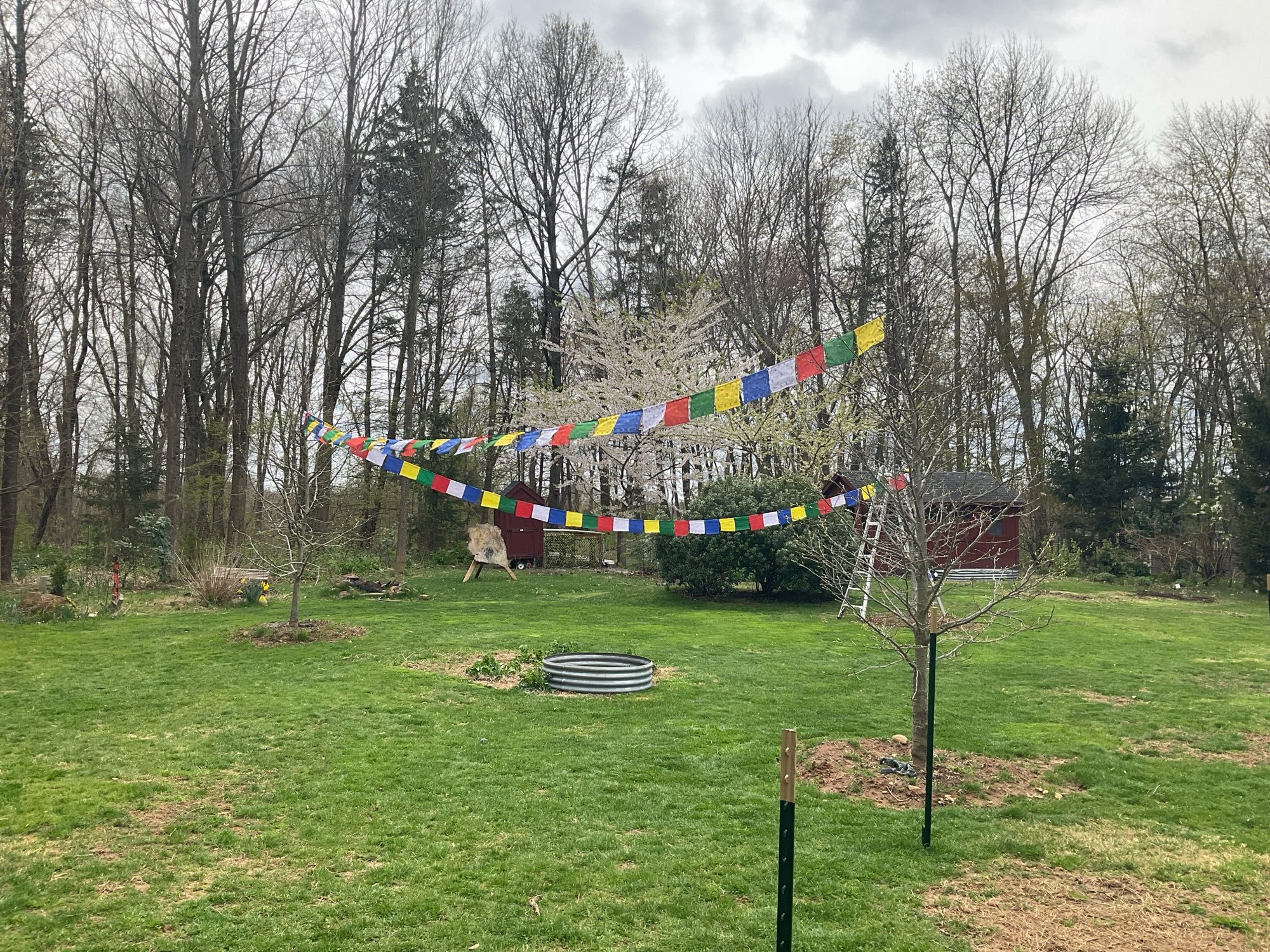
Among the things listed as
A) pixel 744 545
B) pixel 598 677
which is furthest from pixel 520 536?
pixel 598 677

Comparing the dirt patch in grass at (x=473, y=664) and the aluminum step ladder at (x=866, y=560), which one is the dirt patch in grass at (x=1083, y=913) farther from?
the dirt patch in grass at (x=473, y=664)

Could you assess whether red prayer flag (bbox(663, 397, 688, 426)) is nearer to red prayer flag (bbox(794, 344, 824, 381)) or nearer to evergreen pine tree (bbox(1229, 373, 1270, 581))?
red prayer flag (bbox(794, 344, 824, 381))

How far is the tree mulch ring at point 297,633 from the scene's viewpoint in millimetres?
9883

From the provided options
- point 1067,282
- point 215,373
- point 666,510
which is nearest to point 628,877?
point 666,510

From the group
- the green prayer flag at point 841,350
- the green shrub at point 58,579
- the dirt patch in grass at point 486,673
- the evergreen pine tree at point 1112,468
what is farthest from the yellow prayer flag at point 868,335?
the evergreen pine tree at point 1112,468

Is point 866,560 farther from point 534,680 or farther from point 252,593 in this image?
point 252,593

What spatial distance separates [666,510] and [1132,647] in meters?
13.1

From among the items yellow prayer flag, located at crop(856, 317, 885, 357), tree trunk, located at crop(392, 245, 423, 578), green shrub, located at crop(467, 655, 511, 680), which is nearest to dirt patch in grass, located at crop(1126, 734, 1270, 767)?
yellow prayer flag, located at crop(856, 317, 885, 357)

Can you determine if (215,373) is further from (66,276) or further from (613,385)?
(613,385)

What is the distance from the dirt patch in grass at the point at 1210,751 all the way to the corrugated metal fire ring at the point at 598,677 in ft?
12.6

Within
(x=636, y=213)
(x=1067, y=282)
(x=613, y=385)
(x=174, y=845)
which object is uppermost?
(x=636, y=213)

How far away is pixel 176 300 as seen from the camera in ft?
55.2

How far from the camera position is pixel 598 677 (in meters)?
7.57

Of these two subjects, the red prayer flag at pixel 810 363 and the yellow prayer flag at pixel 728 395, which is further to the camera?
the yellow prayer flag at pixel 728 395
